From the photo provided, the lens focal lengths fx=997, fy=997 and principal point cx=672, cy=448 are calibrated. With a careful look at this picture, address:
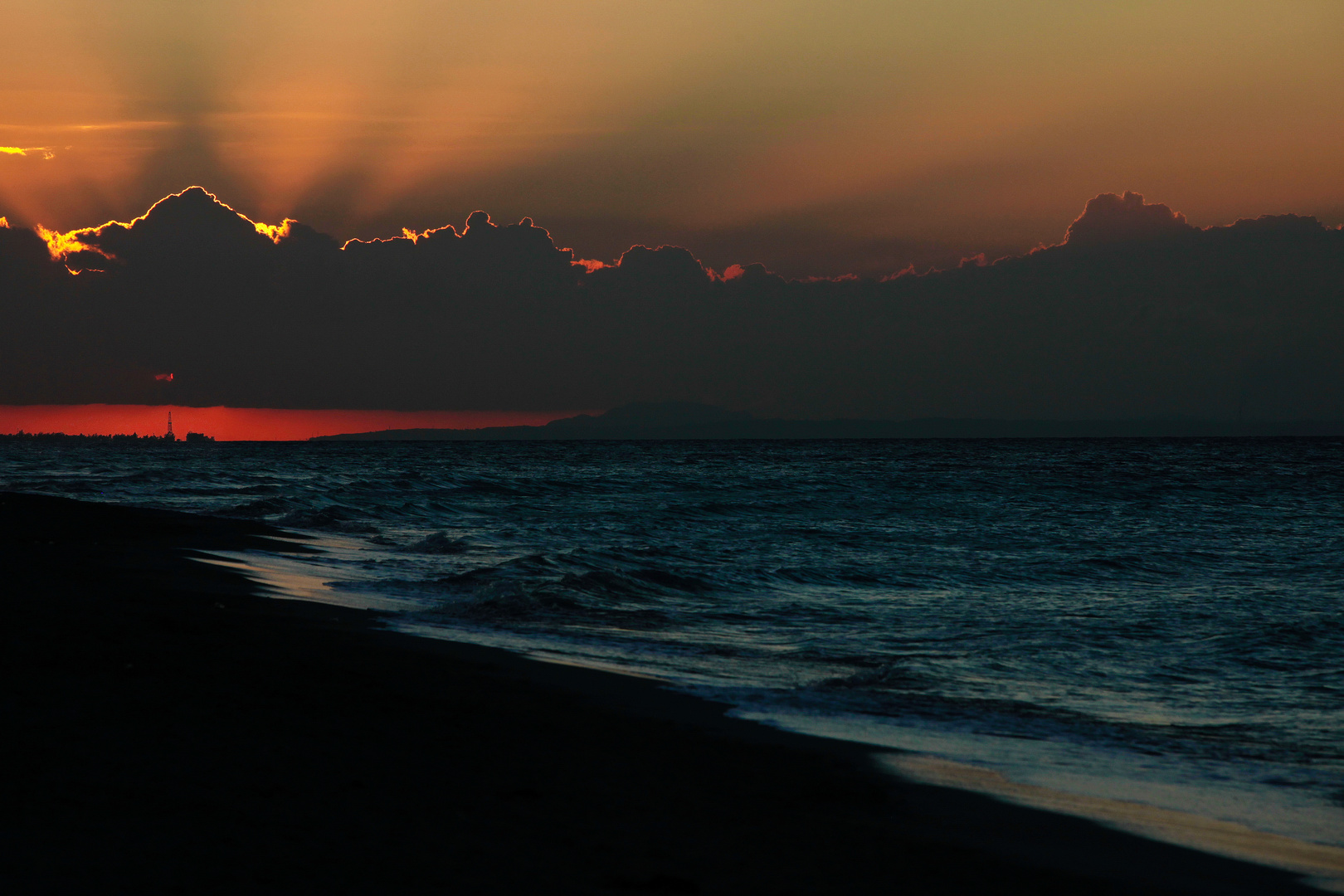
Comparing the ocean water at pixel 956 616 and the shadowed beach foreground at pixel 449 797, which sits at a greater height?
the shadowed beach foreground at pixel 449 797

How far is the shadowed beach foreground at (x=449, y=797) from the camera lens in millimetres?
4715

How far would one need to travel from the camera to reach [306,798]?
5527 mm

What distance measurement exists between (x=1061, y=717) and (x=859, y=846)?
4.78m

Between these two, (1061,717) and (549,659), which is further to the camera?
(549,659)

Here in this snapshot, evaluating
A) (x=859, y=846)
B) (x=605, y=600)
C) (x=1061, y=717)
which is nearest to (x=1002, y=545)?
(x=605, y=600)

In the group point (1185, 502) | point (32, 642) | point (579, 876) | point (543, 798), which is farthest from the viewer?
point (1185, 502)

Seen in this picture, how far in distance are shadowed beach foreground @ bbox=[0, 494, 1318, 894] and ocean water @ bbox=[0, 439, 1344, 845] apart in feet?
4.88

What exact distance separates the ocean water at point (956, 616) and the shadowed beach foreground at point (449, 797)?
1.49 meters

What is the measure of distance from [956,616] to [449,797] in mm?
11354

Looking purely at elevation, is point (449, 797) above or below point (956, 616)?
above

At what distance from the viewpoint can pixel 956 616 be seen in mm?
15578

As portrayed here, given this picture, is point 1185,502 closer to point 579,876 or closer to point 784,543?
point 784,543

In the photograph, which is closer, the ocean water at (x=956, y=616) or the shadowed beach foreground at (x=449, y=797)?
the shadowed beach foreground at (x=449, y=797)

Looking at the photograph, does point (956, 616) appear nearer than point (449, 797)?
No
